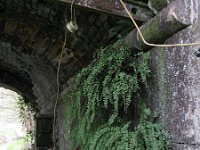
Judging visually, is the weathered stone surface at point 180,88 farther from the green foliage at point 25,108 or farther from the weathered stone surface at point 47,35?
the green foliage at point 25,108

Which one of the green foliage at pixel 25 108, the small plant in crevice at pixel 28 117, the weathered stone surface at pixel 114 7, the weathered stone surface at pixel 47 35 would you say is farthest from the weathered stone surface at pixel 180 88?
the small plant in crevice at pixel 28 117

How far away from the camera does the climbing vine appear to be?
3113 mm

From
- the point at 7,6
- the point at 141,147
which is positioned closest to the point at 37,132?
the point at 7,6

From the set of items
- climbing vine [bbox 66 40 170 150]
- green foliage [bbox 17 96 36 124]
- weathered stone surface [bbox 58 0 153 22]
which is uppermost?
weathered stone surface [bbox 58 0 153 22]

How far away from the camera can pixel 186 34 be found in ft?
9.47

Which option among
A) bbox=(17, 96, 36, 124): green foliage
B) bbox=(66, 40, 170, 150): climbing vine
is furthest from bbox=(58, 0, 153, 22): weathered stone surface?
bbox=(17, 96, 36, 124): green foliage

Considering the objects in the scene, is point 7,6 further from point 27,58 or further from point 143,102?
point 143,102

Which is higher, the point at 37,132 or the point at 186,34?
the point at 186,34

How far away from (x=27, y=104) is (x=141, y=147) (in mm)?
5990

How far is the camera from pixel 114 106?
133 inches

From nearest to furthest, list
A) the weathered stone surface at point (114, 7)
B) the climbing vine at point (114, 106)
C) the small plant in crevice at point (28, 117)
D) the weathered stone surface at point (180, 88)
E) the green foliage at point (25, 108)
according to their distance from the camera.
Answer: the weathered stone surface at point (180, 88)
the climbing vine at point (114, 106)
the weathered stone surface at point (114, 7)
the green foliage at point (25, 108)
the small plant in crevice at point (28, 117)

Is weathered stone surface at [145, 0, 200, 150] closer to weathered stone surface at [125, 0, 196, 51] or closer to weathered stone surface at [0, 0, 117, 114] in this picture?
weathered stone surface at [125, 0, 196, 51]

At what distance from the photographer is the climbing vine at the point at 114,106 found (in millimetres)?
3113

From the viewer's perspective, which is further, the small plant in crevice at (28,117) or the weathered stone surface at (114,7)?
the small plant in crevice at (28,117)
